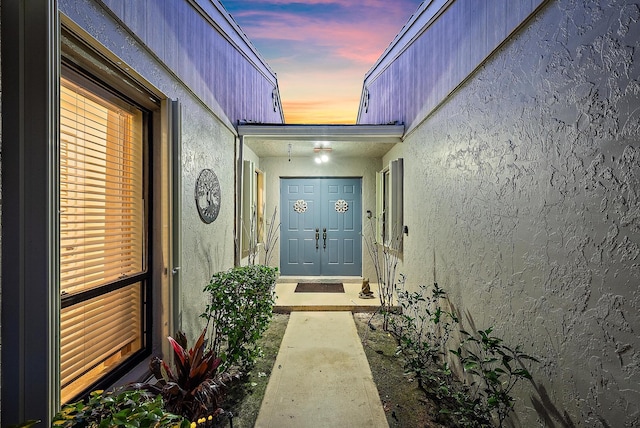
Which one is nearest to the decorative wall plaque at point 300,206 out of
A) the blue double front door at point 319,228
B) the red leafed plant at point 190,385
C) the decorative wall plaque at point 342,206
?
the blue double front door at point 319,228

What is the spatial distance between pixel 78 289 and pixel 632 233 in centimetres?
224

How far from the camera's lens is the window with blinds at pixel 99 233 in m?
1.40

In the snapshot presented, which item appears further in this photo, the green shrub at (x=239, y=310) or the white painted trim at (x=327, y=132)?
the white painted trim at (x=327, y=132)

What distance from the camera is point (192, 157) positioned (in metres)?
2.38

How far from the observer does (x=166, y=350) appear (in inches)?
77.1

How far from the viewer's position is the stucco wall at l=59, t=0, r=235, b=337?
1.41 m

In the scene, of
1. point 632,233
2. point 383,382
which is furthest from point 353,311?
point 632,233

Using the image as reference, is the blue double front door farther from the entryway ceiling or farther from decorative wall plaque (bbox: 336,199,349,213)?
the entryway ceiling

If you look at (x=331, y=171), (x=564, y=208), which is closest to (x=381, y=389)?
(x=564, y=208)

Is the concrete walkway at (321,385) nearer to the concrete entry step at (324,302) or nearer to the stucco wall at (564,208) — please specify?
the concrete entry step at (324,302)

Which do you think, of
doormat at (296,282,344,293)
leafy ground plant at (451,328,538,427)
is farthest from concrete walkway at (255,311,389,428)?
doormat at (296,282,344,293)

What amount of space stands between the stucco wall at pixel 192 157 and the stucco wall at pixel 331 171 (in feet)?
5.82

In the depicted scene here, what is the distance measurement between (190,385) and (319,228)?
12.8 ft

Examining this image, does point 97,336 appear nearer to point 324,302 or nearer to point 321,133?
point 324,302
